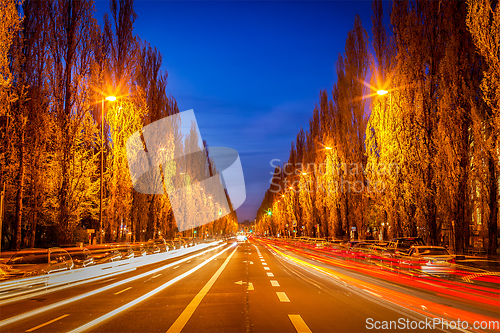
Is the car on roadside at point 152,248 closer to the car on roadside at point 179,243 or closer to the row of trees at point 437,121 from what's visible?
the car on roadside at point 179,243

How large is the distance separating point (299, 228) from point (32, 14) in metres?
60.7

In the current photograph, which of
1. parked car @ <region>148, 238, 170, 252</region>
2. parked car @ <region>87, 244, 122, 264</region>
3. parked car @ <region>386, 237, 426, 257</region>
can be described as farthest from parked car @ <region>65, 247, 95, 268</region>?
parked car @ <region>386, 237, 426, 257</region>

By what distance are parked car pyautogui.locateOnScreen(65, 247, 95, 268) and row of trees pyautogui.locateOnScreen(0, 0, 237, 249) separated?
4.67 meters

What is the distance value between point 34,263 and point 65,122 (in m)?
11.9

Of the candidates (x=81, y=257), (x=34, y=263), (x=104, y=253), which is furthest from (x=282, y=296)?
(x=104, y=253)

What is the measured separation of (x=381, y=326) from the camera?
27.2ft

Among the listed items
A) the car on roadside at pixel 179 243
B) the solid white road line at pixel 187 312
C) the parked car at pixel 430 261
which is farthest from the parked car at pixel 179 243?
the solid white road line at pixel 187 312

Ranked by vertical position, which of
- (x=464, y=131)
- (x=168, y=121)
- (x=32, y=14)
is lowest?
(x=464, y=131)

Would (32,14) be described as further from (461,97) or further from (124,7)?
(461,97)

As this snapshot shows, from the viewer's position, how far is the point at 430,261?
1808 cm

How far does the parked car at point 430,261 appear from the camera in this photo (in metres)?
17.7

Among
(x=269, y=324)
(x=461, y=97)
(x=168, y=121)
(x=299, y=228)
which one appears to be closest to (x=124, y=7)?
(x=168, y=121)

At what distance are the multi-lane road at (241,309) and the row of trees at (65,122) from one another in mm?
13444

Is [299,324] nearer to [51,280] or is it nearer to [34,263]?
[51,280]
